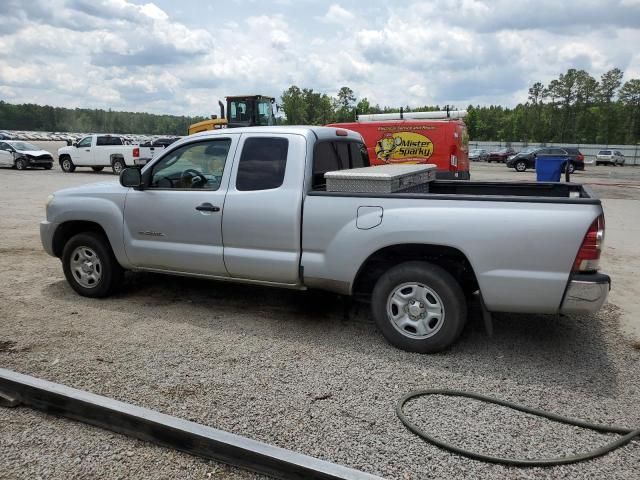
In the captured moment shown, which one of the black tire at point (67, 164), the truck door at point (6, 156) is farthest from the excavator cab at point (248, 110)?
the truck door at point (6, 156)

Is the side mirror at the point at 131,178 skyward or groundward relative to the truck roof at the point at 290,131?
groundward

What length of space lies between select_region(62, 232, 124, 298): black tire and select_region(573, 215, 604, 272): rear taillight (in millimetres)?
4477

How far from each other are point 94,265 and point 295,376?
2.96 meters

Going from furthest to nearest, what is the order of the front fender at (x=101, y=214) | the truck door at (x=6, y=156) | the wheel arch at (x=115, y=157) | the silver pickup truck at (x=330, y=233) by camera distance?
the truck door at (x=6, y=156), the wheel arch at (x=115, y=157), the front fender at (x=101, y=214), the silver pickup truck at (x=330, y=233)

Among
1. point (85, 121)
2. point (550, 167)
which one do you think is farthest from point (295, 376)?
point (85, 121)

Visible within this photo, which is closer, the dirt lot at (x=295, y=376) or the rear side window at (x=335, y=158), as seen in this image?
the dirt lot at (x=295, y=376)

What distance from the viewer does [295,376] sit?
4.04 meters

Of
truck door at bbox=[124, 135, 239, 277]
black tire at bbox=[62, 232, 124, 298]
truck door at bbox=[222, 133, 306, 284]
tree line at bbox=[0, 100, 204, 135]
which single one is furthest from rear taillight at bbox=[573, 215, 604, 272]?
tree line at bbox=[0, 100, 204, 135]

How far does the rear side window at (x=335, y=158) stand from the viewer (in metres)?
5.04

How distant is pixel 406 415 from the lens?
11.4 feet

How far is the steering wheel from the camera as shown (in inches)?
208

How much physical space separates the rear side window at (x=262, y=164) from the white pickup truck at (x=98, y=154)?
2055 cm

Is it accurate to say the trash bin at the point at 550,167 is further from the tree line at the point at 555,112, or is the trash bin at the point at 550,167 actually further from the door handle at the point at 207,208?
the tree line at the point at 555,112

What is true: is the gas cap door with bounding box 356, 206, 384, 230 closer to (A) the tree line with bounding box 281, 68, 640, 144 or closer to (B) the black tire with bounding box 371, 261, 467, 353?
(B) the black tire with bounding box 371, 261, 467, 353
